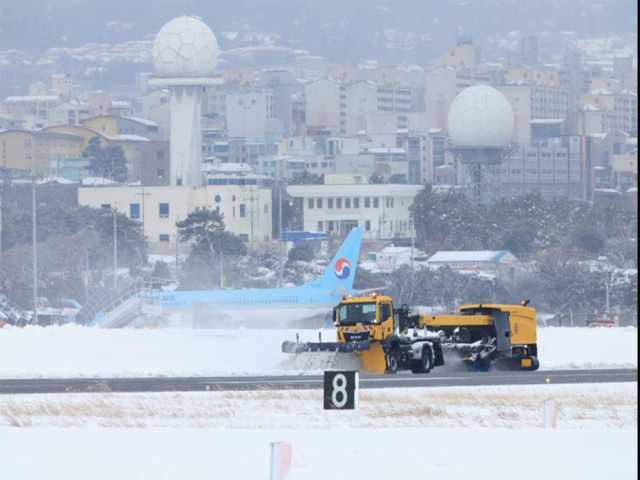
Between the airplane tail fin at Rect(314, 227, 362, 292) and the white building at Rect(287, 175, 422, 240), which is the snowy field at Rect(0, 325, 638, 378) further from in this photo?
the white building at Rect(287, 175, 422, 240)

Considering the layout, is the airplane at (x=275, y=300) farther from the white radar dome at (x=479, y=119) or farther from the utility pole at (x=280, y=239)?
the white radar dome at (x=479, y=119)

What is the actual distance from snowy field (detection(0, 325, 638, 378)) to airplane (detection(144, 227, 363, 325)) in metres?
24.4

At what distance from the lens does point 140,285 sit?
117188 millimetres

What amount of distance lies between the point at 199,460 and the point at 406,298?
292 ft

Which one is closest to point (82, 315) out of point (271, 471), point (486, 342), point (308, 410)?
point (486, 342)

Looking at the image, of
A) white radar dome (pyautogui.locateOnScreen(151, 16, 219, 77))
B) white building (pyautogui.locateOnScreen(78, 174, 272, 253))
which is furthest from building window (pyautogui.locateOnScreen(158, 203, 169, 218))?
white radar dome (pyautogui.locateOnScreen(151, 16, 219, 77))

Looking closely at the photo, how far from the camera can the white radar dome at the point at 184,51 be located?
190m

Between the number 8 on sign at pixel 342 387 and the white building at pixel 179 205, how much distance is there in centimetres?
13018

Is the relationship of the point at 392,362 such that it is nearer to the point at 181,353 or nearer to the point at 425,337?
the point at 425,337

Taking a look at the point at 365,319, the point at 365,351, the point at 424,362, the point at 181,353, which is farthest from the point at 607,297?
the point at 424,362

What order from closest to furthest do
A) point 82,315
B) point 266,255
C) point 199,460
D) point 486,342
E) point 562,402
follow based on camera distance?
point 199,460 < point 562,402 < point 486,342 < point 82,315 < point 266,255

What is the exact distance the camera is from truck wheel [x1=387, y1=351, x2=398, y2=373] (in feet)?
168

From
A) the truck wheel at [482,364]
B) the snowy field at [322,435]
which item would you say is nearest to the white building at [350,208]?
the truck wheel at [482,364]

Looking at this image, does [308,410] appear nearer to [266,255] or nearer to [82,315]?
[82,315]
